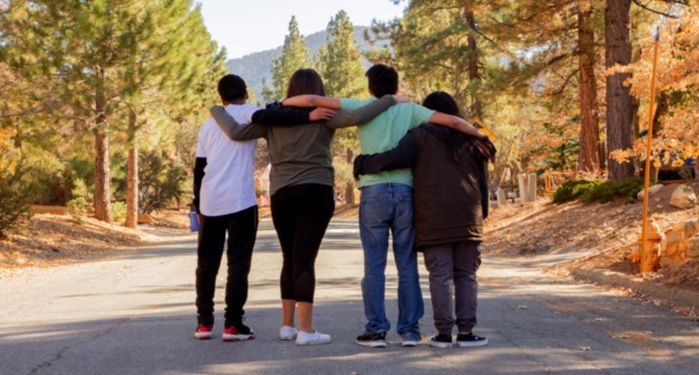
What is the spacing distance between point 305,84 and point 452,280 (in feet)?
5.56

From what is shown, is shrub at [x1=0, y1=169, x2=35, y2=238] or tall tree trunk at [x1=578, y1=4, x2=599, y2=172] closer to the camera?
shrub at [x1=0, y1=169, x2=35, y2=238]

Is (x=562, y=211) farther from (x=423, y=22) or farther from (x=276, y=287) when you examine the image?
(x=423, y=22)

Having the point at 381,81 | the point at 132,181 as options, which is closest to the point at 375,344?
the point at 381,81

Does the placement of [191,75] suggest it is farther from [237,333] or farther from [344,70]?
[344,70]

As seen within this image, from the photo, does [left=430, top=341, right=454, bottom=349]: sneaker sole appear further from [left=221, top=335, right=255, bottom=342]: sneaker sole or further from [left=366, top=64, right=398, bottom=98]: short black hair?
[left=366, top=64, right=398, bottom=98]: short black hair

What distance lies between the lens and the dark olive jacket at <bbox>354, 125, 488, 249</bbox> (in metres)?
6.70

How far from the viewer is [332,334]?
24.4 feet

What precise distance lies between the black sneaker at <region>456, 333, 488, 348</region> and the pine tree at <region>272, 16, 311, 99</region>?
8192cm

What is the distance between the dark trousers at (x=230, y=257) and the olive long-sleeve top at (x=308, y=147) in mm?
418

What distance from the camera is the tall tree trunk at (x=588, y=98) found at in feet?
93.2

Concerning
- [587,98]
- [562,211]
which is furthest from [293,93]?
[587,98]

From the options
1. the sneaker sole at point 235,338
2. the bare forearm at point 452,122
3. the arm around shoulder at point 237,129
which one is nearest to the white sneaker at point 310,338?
the sneaker sole at point 235,338

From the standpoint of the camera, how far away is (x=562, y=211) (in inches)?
919

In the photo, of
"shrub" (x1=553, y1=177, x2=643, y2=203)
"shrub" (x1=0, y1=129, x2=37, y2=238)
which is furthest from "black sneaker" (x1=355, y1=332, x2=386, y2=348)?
"shrub" (x1=0, y1=129, x2=37, y2=238)
